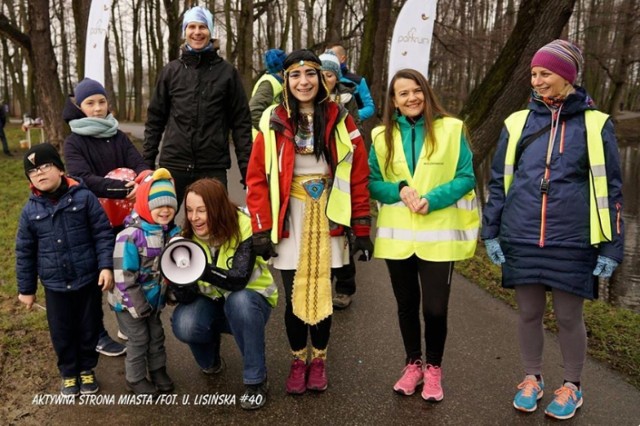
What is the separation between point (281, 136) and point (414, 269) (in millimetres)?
1093

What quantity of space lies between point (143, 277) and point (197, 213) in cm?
48

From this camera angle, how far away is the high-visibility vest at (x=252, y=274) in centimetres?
310

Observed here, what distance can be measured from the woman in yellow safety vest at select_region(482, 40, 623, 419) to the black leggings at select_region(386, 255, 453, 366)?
1.13 feet

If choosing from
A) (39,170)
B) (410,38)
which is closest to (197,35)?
(39,170)

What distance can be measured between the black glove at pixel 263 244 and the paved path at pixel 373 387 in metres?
0.87

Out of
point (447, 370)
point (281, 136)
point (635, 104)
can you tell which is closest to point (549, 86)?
point (281, 136)

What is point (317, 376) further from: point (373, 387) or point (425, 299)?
point (425, 299)

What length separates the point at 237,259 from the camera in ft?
10.1

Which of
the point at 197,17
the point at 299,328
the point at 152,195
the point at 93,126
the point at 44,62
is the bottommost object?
the point at 299,328

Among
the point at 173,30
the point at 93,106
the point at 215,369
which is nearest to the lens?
the point at 215,369

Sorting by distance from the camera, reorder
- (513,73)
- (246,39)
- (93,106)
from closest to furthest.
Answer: (93,106)
(513,73)
(246,39)

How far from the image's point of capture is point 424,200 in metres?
2.97

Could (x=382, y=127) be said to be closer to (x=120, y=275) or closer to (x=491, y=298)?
(x=120, y=275)

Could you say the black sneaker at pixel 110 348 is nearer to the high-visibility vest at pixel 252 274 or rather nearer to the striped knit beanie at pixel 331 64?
the high-visibility vest at pixel 252 274
